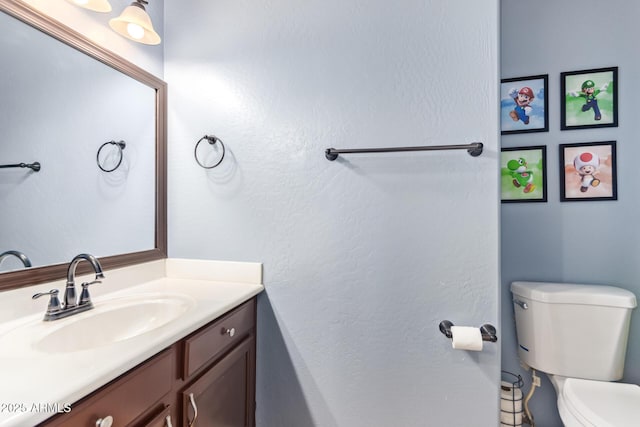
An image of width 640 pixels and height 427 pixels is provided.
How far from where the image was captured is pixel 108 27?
1.29 m

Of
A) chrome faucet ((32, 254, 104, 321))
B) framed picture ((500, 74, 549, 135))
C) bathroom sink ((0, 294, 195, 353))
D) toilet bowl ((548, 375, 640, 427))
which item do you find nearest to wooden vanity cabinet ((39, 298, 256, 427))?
bathroom sink ((0, 294, 195, 353))

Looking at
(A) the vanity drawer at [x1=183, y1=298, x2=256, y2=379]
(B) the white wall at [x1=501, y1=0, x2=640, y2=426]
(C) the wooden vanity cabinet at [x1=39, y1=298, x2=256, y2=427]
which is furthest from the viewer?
(B) the white wall at [x1=501, y1=0, x2=640, y2=426]

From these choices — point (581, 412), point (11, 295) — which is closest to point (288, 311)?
point (11, 295)

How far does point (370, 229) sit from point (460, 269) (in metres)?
0.38

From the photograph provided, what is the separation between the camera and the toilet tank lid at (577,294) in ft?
4.66

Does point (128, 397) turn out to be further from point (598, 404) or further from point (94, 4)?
point (598, 404)

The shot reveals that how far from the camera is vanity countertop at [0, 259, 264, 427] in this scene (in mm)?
577

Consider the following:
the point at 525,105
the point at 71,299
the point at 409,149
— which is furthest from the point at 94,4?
the point at 525,105

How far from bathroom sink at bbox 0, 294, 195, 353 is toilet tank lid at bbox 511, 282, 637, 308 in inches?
61.9

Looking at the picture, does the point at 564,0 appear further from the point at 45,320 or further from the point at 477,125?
the point at 45,320

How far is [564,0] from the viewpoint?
5.44ft

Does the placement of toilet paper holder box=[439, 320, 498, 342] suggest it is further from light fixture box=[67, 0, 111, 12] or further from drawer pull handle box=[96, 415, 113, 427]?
light fixture box=[67, 0, 111, 12]

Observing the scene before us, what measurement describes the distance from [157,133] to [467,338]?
1.63 m

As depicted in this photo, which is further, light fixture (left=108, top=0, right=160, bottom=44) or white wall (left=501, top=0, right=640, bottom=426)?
white wall (left=501, top=0, right=640, bottom=426)
